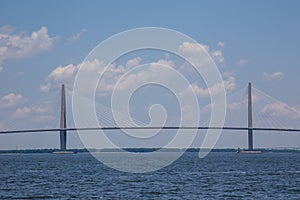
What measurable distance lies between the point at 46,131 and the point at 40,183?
5978cm

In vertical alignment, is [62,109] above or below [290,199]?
above

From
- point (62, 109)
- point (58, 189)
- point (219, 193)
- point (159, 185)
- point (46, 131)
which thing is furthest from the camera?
point (62, 109)

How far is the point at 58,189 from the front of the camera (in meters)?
37.8

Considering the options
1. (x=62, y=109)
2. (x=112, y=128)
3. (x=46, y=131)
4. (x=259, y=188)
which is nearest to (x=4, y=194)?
(x=259, y=188)

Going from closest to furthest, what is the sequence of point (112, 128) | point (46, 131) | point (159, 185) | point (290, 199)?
point (290, 199) → point (159, 185) → point (112, 128) → point (46, 131)

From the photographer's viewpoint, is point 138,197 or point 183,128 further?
point 183,128

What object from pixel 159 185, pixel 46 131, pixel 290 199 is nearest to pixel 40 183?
pixel 159 185

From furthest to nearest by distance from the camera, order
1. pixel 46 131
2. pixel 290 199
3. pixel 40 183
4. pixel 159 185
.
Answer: pixel 46 131 → pixel 40 183 → pixel 159 185 → pixel 290 199

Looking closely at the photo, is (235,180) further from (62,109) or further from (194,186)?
(62,109)

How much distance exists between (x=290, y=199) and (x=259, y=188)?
20.7 ft

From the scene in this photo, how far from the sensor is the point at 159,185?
40469 millimetres

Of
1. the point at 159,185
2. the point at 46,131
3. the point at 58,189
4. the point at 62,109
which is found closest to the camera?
the point at 58,189

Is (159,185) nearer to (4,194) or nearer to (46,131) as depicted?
(4,194)

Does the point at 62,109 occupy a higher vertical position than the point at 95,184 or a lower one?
higher
